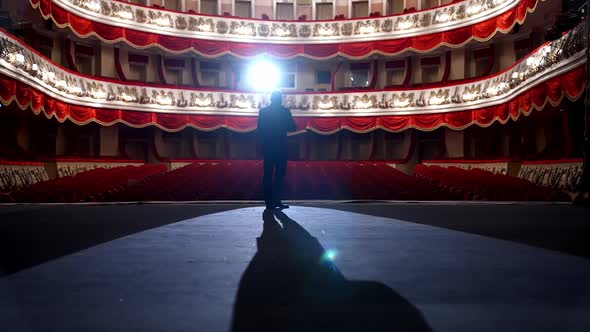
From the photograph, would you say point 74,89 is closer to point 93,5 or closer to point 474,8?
point 93,5

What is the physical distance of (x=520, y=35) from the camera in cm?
1958

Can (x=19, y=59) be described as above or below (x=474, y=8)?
below

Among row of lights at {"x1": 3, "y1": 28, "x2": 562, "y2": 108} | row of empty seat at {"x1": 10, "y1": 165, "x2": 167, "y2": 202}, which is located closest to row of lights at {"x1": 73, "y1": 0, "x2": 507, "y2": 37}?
row of lights at {"x1": 3, "y1": 28, "x2": 562, "y2": 108}

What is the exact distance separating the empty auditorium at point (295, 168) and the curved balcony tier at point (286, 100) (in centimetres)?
9

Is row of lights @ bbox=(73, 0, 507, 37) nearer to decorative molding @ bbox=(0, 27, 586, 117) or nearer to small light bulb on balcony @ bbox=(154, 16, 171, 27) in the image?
small light bulb on balcony @ bbox=(154, 16, 171, 27)

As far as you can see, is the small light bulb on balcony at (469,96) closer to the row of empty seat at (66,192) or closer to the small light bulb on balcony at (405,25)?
the small light bulb on balcony at (405,25)

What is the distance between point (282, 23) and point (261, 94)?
361 cm

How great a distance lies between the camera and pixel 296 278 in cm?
231

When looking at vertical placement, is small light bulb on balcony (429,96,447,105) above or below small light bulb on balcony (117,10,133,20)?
below

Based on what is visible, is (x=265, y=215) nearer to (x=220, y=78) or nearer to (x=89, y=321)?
(x=89, y=321)

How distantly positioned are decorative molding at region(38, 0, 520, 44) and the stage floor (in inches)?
679

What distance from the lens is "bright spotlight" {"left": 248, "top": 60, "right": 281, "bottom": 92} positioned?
2461 centimetres

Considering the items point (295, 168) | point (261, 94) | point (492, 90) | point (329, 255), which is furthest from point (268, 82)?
point (329, 255)

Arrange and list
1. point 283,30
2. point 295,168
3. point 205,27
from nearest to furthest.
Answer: point 295,168, point 205,27, point 283,30
